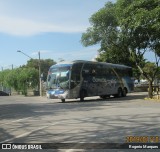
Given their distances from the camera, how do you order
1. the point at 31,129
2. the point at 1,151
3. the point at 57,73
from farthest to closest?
the point at 57,73 → the point at 31,129 → the point at 1,151

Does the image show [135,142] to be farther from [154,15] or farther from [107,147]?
[154,15]

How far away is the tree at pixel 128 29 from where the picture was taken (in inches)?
1060

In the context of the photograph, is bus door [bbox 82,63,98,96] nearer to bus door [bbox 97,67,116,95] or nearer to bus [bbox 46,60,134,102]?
bus [bbox 46,60,134,102]

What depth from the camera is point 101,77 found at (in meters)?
35.1

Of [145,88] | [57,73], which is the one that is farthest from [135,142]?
[145,88]

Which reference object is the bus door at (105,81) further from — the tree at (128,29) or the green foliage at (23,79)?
the green foliage at (23,79)

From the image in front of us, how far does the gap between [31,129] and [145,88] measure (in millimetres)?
46868

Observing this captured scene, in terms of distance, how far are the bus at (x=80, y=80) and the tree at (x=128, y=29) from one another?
2.89 metres

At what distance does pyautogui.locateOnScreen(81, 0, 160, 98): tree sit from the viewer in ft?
88.3

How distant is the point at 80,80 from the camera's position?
31656mm

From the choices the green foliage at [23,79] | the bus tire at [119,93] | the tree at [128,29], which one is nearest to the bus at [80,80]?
the bus tire at [119,93]

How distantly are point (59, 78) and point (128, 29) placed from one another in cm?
681

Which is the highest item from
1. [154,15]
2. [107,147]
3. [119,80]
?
[154,15]

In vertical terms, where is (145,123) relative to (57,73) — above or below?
below
